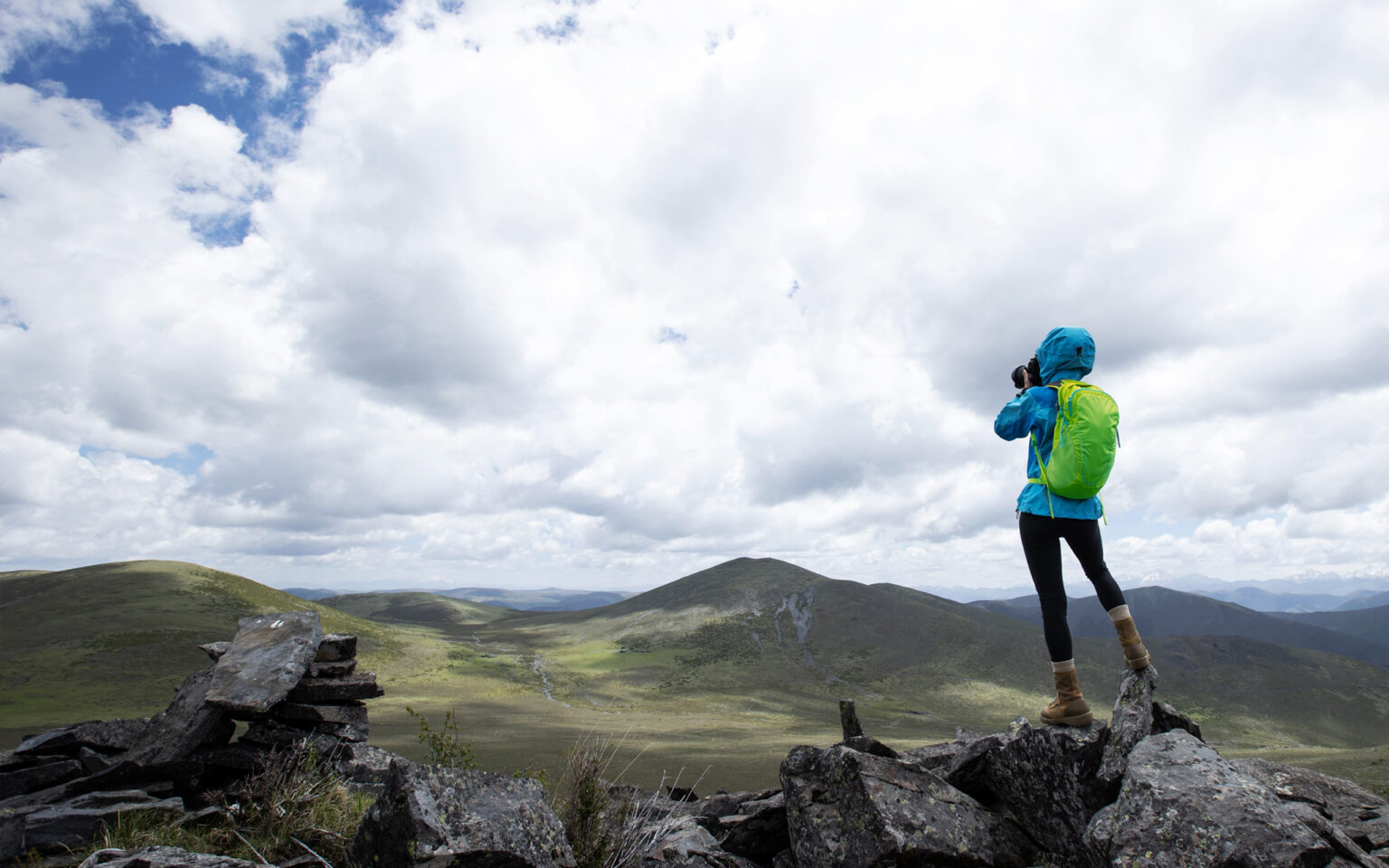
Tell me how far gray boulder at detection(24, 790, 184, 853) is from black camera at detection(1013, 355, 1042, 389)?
10581mm

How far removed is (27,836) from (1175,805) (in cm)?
1074

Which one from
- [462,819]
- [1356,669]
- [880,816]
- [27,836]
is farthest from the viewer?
[1356,669]

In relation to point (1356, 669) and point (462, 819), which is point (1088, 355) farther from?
point (1356, 669)

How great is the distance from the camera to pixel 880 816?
5.80 m

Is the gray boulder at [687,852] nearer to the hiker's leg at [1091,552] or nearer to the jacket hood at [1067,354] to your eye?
the hiker's leg at [1091,552]

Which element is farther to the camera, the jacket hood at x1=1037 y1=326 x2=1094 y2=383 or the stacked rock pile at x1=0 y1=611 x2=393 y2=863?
the stacked rock pile at x1=0 y1=611 x2=393 y2=863

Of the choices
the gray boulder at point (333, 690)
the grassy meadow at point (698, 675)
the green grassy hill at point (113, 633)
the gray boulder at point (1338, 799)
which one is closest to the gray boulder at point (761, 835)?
the gray boulder at point (1338, 799)

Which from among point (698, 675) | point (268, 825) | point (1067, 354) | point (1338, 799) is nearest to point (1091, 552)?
point (1067, 354)

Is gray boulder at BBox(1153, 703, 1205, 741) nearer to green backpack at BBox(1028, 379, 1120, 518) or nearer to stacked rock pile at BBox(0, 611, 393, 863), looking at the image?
green backpack at BBox(1028, 379, 1120, 518)

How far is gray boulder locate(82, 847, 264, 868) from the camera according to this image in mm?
5238

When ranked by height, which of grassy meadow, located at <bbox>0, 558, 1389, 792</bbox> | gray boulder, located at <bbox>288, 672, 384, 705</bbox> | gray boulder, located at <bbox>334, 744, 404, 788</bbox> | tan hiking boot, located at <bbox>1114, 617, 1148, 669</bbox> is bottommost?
grassy meadow, located at <bbox>0, 558, 1389, 792</bbox>

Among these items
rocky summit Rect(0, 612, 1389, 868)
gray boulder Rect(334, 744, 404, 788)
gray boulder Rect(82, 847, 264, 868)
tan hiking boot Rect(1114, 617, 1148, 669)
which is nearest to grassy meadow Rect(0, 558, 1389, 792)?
gray boulder Rect(334, 744, 404, 788)

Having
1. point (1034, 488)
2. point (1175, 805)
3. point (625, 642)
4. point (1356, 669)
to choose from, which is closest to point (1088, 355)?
point (1034, 488)

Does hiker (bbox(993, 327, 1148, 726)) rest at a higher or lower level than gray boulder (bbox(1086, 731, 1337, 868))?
higher
